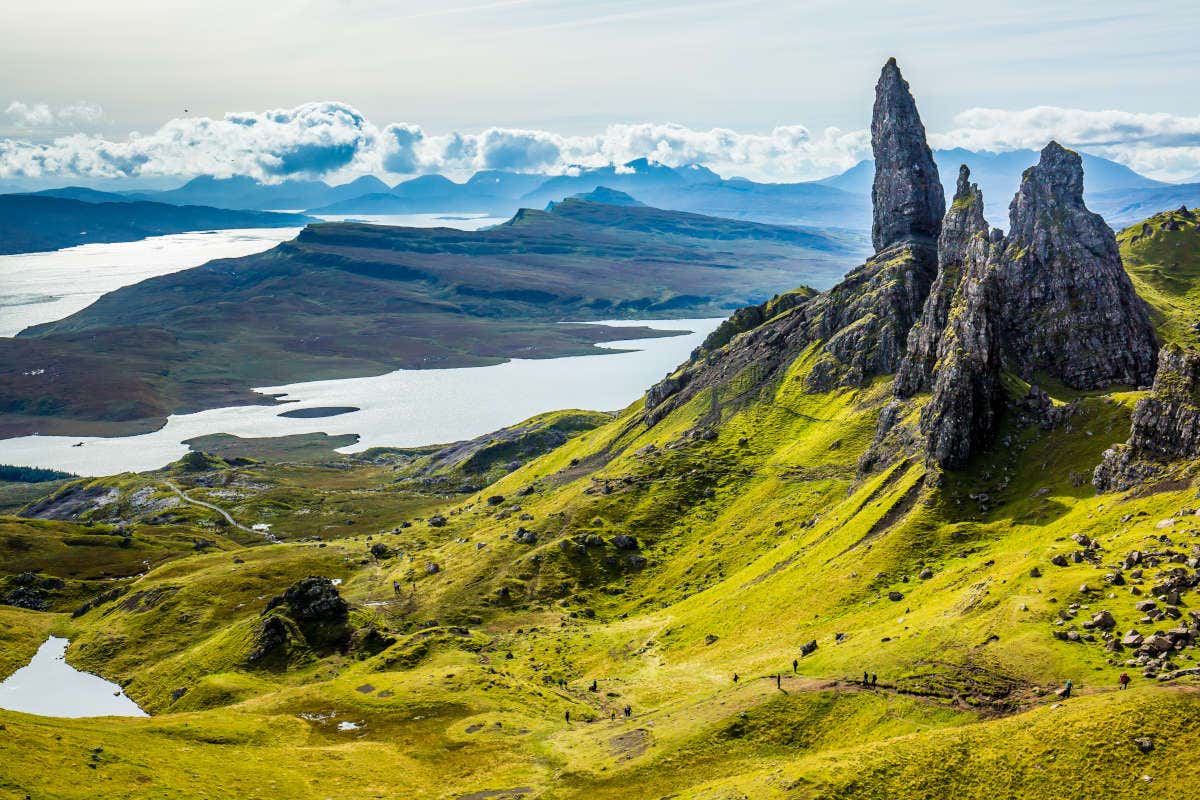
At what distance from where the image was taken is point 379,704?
13062 cm

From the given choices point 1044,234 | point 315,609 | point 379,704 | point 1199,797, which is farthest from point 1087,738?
point 1044,234

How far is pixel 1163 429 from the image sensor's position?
110 m

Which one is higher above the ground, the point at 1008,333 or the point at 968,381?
the point at 1008,333

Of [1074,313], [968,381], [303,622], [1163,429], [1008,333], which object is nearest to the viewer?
[1163,429]

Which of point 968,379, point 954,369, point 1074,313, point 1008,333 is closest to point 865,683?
point 968,379

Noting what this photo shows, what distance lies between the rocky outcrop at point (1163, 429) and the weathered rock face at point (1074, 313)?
2497 inches

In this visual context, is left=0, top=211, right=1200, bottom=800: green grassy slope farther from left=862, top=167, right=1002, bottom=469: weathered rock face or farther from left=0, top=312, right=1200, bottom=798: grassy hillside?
left=862, top=167, right=1002, bottom=469: weathered rock face

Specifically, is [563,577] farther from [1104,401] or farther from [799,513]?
[1104,401]

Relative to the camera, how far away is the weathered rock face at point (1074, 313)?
176m

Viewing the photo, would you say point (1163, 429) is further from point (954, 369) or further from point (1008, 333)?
point (1008, 333)

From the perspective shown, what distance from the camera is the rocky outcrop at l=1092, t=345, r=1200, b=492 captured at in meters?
108

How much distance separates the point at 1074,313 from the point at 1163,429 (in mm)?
80487

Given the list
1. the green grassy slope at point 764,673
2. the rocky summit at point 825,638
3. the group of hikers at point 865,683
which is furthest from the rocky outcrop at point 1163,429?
the group of hikers at point 865,683

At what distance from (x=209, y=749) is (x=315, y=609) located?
60836 mm
